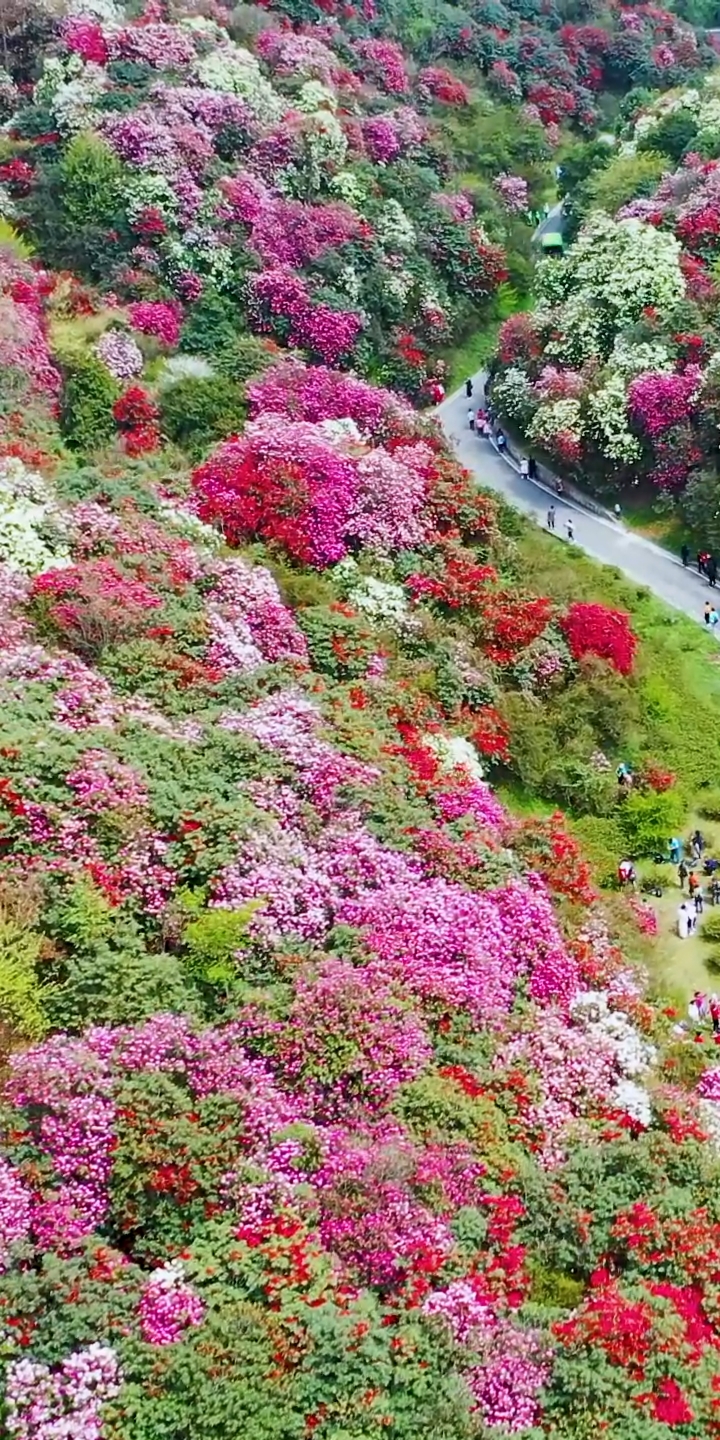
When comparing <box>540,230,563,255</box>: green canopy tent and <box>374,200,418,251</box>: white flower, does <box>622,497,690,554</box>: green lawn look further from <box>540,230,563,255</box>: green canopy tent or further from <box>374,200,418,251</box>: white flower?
<box>540,230,563,255</box>: green canopy tent

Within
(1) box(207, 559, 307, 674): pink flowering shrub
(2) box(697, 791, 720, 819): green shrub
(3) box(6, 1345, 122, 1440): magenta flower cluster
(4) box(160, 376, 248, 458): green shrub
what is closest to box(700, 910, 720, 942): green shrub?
(2) box(697, 791, 720, 819): green shrub

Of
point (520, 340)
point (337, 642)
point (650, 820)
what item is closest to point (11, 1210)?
point (337, 642)

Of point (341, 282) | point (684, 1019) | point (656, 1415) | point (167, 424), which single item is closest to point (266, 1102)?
point (656, 1415)

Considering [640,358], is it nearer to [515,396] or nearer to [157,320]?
[515,396]

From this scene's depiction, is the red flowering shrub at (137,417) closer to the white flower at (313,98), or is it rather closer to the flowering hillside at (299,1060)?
the flowering hillside at (299,1060)

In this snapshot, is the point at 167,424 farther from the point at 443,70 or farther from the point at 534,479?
the point at 443,70

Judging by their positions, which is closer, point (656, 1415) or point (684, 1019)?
point (656, 1415)
